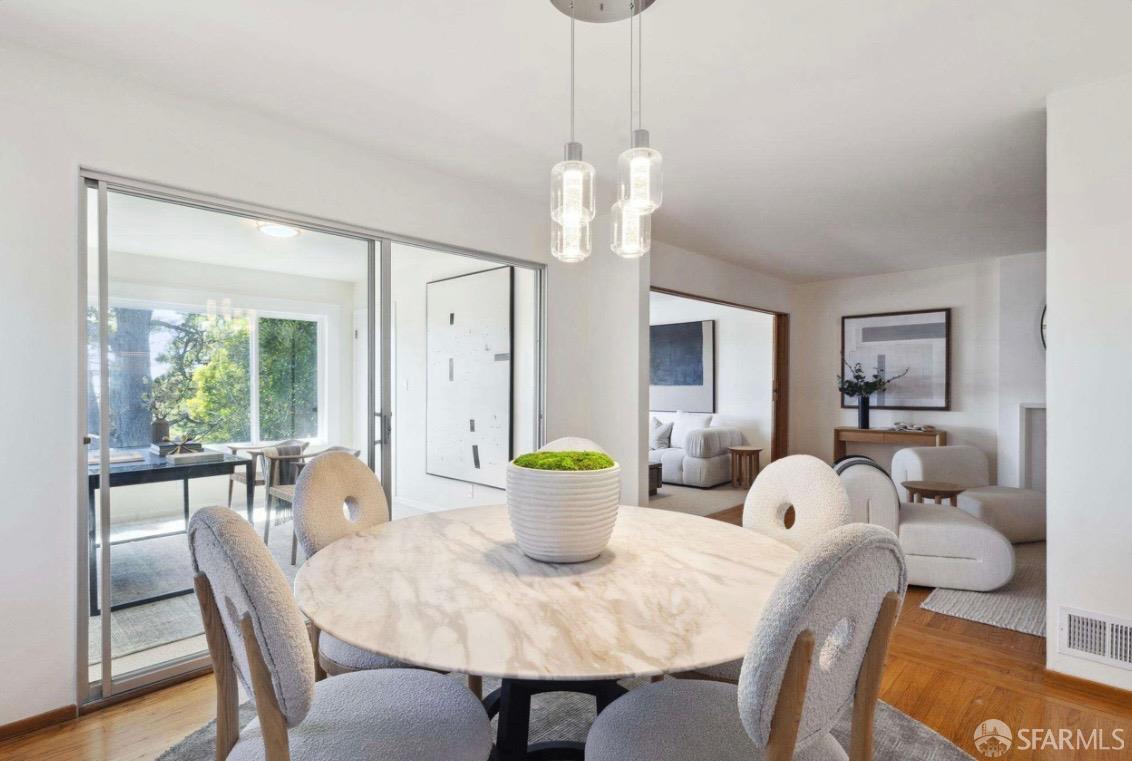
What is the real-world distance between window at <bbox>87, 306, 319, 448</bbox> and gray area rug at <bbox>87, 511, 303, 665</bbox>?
0.43 metres

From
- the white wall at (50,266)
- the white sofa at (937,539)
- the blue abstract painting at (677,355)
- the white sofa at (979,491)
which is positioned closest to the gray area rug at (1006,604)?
the white sofa at (937,539)

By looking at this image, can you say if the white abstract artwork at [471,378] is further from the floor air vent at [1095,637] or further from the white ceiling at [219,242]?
the floor air vent at [1095,637]

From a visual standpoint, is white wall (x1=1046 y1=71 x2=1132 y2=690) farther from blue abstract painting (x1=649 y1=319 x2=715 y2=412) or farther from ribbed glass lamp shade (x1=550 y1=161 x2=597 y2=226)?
blue abstract painting (x1=649 y1=319 x2=715 y2=412)

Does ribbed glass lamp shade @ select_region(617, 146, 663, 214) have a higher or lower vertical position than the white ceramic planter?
higher

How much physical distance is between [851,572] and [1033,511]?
14.1ft

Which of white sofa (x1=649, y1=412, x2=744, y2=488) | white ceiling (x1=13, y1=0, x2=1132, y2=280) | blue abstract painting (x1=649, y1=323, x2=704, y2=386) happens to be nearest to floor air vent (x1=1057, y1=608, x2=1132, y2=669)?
white ceiling (x1=13, y1=0, x2=1132, y2=280)

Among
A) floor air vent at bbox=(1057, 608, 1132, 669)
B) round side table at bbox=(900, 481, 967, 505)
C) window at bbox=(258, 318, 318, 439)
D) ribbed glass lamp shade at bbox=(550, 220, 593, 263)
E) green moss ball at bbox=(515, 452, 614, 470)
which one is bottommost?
floor air vent at bbox=(1057, 608, 1132, 669)

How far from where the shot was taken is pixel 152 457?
2305 mm

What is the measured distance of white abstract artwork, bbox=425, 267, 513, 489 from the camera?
351 cm

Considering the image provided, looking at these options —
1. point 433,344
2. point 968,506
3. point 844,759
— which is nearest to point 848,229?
point 968,506

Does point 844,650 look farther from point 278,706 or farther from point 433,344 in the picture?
point 433,344

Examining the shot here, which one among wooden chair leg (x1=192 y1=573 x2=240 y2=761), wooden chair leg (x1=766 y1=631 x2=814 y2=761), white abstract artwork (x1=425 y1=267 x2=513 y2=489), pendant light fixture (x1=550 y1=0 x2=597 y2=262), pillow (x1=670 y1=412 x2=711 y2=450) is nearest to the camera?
wooden chair leg (x1=766 y1=631 x2=814 y2=761)

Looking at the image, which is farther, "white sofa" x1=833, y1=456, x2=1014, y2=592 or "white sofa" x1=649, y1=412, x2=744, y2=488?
"white sofa" x1=649, y1=412, x2=744, y2=488

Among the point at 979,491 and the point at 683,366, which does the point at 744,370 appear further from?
the point at 979,491
